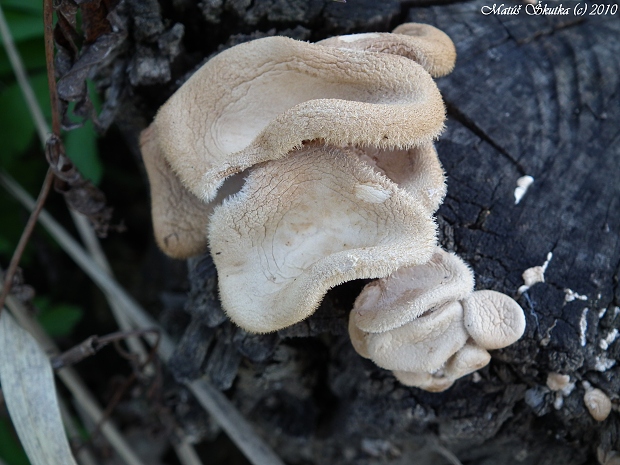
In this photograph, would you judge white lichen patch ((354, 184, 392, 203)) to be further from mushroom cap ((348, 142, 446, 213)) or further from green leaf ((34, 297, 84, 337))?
green leaf ((34, 297, 84, 337))

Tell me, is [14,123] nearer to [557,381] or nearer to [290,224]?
[290,224]

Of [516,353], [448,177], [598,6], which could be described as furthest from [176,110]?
[598,6]

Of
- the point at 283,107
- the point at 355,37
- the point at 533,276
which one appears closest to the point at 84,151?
the point at 283,107

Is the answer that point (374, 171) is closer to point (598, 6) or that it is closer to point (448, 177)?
point (448, 177)

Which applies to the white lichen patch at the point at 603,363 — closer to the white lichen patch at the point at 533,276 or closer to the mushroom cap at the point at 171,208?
the white lichen patch at the point at 533,276

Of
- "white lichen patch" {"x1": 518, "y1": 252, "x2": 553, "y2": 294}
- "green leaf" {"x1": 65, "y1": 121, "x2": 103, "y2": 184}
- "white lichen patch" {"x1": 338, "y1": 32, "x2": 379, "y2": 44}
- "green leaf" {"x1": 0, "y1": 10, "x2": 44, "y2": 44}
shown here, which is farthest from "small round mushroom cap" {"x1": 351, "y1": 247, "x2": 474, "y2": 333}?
"green leaf" {"x1": 0, "y1": 10, "x2": 44, "y2": 44}

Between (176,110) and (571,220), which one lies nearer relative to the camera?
(176,110)
